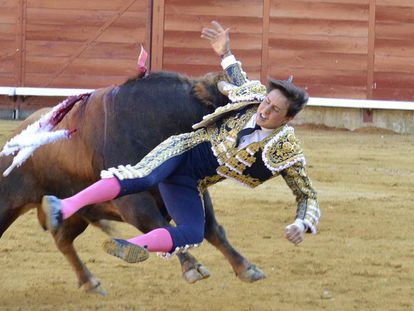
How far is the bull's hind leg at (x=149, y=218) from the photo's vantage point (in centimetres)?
399

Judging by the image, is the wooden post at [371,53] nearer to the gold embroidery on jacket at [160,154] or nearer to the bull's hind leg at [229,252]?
the bull's hind leg at [229,252]

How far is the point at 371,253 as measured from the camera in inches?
217

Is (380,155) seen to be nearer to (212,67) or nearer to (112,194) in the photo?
(212,67)

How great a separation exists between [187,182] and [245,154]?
237 mm

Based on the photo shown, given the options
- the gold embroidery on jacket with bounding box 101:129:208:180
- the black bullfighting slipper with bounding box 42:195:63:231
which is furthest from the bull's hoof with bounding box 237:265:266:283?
the black bullfighting slipper with bounding box 42:195:63:231

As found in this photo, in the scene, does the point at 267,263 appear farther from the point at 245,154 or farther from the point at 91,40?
the point at 91,40

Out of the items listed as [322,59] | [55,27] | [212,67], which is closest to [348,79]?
[322,59]

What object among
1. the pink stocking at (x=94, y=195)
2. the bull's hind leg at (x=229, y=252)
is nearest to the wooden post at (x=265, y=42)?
the bull's hind leg at (x=229, y=252)

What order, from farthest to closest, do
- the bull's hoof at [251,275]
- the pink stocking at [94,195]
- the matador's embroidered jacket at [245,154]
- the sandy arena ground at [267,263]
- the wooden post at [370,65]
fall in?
the wooden post at [370,65] → the sandy arena ground at [267,263] → the bull's hoof at [251,275] → the matador's embroidered jacket at [245,154] → the pink stocking at [94,195]

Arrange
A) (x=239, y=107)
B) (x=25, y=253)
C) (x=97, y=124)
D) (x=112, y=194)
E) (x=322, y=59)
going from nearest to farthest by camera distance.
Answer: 1. (x=112, y=194)
2. (x=239, y=107)
3. (x=97, y=124)
4. (x=25, y=253)
5. (x=322, y=59)

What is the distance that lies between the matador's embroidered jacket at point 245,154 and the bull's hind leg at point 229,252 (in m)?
0.45

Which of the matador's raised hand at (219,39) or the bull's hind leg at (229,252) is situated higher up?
the matador's raised hand at (219,39)

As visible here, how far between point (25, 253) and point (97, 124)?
4.70 ft

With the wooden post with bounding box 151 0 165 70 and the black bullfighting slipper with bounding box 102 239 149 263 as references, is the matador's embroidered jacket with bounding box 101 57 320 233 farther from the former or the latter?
the wooden post with bounding box 151 0 165 70
